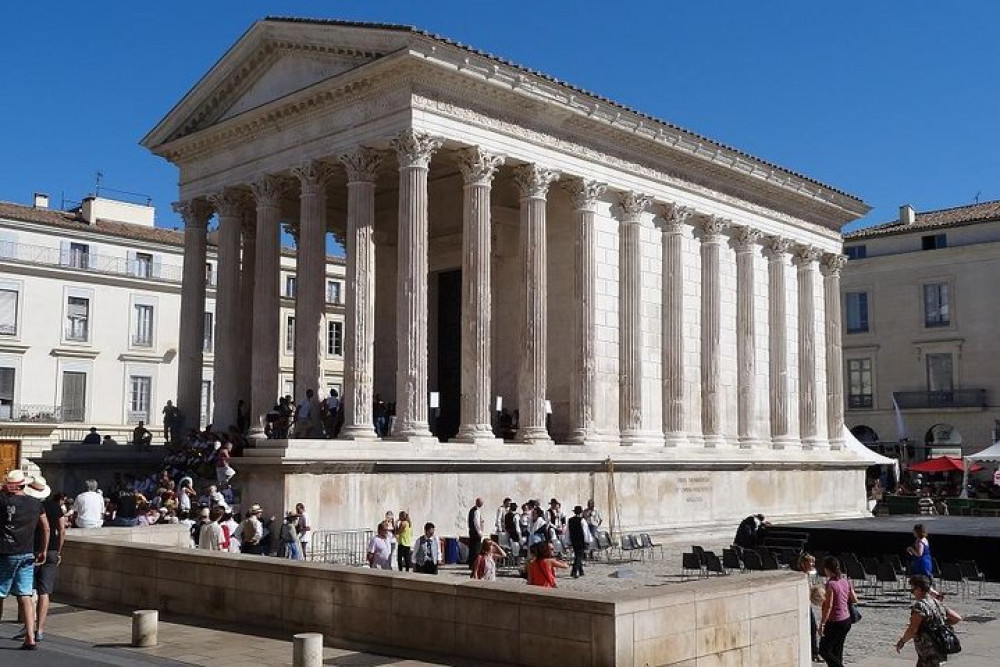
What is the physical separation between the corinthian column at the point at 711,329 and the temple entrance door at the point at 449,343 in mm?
7312

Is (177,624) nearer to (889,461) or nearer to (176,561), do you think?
(176,561)

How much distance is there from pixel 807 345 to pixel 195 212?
2043 cm

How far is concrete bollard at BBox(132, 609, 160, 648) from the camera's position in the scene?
1128 centimetres

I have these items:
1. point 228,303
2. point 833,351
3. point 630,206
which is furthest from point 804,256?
point 228,303

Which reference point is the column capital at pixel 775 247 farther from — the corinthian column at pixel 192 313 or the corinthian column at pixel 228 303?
the corinthian column at pixel 192 313

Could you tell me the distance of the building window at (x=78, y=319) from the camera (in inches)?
1818

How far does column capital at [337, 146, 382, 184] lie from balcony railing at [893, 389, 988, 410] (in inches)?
1476

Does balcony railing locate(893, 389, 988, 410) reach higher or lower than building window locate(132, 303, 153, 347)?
lower

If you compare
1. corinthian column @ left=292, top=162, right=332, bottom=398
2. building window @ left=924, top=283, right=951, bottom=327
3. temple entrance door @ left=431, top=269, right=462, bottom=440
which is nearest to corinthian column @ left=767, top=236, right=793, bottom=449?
temple entrance door @ left=431, top=269, right=462, bottom=440

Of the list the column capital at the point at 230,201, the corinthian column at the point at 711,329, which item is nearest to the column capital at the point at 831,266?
the corinthian column at the point at 711,329

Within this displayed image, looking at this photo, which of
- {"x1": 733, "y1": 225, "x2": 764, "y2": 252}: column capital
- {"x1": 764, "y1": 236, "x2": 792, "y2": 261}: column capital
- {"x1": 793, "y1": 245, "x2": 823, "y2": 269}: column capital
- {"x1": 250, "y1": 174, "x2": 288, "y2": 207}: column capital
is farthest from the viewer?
{"x1": 793, "y1": 245, "x2": 823, "y2": 269}: column capital

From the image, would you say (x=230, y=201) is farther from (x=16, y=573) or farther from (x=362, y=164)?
(x=16, y=573)

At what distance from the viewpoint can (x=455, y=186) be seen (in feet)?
103

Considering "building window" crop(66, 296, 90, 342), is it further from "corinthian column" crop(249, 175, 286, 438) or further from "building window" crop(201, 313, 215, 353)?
"corinthian column" crop(249, 175, 286, 438)
